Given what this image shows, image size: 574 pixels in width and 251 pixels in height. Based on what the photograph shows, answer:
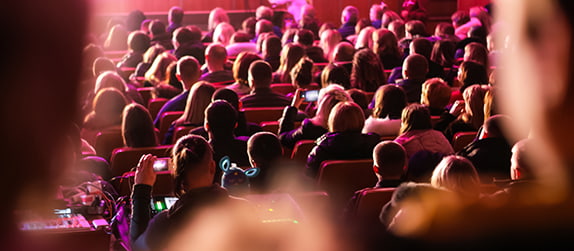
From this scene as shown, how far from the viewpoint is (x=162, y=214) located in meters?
2.61

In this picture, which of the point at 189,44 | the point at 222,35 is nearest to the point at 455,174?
the point at 189,44

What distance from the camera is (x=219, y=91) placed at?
570 cm

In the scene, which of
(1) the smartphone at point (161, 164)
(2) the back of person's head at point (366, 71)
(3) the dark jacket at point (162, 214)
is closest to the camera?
(3) the dark jacket at point (162, 214)

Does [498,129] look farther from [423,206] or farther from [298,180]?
[423,206]

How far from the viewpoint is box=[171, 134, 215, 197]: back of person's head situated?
9.78 ft

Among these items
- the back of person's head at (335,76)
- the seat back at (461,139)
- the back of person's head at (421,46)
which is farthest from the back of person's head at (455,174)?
the back of person's head at (421,46)

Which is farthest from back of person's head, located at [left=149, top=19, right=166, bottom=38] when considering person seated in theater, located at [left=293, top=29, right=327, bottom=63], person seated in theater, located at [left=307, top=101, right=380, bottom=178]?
person seated in theater, located at [left=307, top=101, right=380, bottom=178]

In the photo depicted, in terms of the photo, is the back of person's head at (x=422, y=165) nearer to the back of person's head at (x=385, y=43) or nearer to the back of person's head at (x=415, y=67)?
the back of person's head at (x=415, y=67)

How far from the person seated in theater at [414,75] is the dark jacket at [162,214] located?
450 cm

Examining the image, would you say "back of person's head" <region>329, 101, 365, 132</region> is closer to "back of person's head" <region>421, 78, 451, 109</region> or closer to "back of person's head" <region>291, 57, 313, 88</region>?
"back of person's head" <region>421, 78, 451, 109</region>

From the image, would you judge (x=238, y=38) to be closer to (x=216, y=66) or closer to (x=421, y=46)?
(x=216, y=66)

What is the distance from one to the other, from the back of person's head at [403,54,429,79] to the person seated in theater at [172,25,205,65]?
374 cm

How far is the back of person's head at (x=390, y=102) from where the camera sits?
559cm

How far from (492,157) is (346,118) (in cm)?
101
